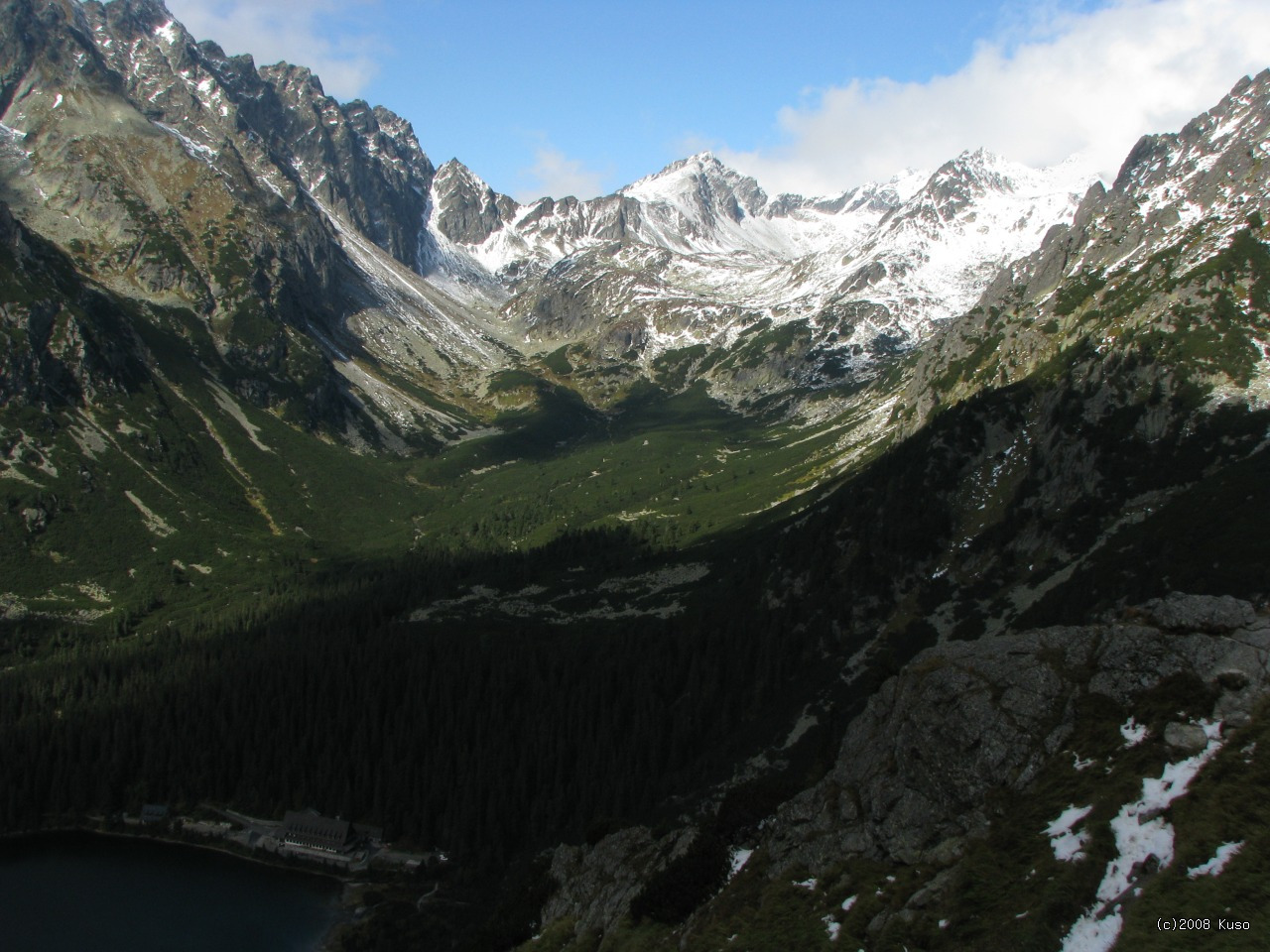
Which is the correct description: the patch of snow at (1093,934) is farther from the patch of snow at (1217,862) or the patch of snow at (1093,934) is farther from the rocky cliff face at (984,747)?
the patch of snow at (1217,862)

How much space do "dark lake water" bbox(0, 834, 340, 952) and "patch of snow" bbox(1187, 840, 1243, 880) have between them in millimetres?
93265

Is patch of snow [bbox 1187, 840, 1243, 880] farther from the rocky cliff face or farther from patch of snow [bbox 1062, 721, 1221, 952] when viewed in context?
the rocky cliff face

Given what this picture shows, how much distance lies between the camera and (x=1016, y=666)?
48688 millimetres

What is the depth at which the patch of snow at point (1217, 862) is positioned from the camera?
31.9m

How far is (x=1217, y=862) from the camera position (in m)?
32.1

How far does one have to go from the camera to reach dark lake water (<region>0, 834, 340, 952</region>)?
3989 inches

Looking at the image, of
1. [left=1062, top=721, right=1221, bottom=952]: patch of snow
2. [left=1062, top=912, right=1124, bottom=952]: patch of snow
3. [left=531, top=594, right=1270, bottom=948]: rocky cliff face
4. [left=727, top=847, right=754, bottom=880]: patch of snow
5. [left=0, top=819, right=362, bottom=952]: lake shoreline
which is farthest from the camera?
[left=0, top=819, right=362, bottom=952]: lake shoreline

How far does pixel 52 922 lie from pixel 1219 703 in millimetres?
118938

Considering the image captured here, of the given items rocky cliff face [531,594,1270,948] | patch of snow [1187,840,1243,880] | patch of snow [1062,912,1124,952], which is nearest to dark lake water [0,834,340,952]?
rocky cliff face [531,594,1270,948]

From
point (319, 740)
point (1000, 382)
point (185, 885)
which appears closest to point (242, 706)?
point (319, 740)

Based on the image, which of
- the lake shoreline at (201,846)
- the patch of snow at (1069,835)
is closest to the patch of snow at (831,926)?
the patch of snow at (1069,835)

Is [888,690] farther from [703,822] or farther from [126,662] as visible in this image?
[126,662]

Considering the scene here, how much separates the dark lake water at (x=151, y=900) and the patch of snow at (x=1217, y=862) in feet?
306

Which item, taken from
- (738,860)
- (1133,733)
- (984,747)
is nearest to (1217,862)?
(1133,733)
